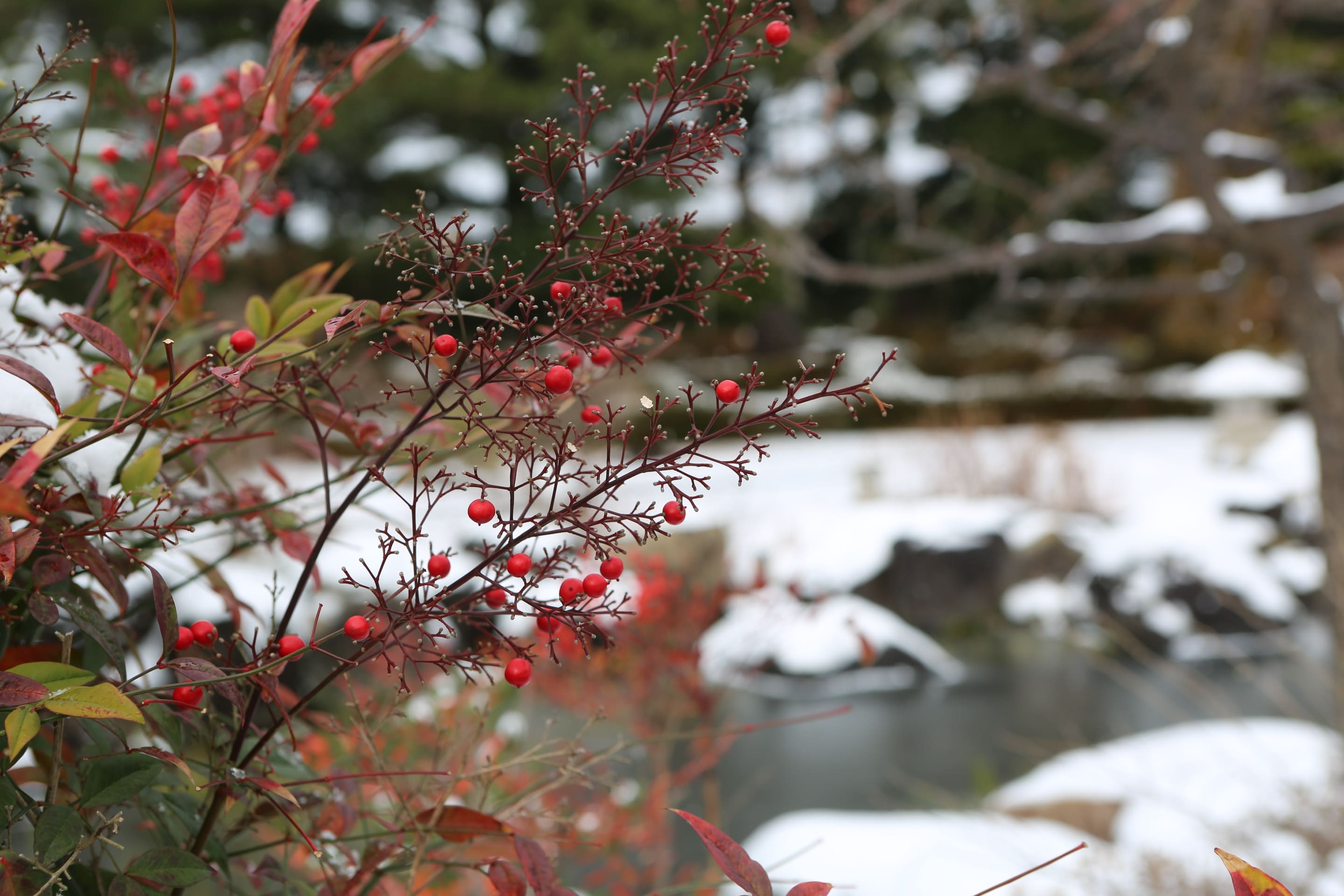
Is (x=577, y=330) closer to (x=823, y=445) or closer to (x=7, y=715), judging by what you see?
(x=7, y=715)

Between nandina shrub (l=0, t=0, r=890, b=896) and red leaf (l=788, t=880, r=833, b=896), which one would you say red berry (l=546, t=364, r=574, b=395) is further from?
red leaf (l=788, t=880, r=833, b=896)

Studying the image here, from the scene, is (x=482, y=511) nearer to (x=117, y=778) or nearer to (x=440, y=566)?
(x=440, y=566)

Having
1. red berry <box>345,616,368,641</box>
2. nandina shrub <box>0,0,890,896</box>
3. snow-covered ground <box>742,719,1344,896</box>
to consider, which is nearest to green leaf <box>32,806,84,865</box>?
nandina shrub <box>0,0,890,896</box>

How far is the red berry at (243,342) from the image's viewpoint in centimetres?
39

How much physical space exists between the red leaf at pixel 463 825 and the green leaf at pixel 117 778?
Result: 0.11m

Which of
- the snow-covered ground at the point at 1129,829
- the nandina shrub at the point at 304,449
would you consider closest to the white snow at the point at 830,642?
the snow-covered ground at the point at 1129,829

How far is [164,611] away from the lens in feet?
1.17

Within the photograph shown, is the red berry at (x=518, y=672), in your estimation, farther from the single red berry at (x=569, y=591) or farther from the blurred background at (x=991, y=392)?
the blurred background at (x=991, y=392)

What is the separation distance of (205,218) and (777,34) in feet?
0.80

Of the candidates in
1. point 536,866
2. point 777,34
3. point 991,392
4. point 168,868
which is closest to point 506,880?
point 536,866

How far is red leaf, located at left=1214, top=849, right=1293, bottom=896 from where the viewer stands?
13.0 inches

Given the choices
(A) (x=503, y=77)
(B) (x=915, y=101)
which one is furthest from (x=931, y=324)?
(A) (x=503, y=77)

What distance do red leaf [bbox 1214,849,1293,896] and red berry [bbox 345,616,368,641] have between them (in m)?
0.30

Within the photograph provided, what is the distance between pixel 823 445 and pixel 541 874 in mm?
8474
